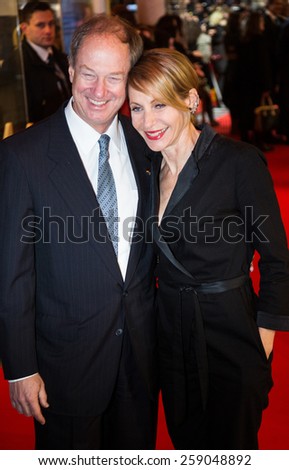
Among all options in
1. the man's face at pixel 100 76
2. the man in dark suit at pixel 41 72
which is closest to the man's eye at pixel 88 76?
the man's face at pixel 100 76

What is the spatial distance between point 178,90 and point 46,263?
67 cm

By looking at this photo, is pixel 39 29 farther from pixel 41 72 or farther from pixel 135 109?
pixel 135 109

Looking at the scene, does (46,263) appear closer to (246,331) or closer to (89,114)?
(89,114)

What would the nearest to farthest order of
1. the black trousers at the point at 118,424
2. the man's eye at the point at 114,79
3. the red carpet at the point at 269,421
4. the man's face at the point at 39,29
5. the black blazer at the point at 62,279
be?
the black blazer at the point at 62,279 < the man's eye at the point at 114,79 < the black trousers at the point at 118,424 < the red carpet at the point at 269,421 < the man's face at the point at 39,29

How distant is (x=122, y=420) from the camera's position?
7.77ft

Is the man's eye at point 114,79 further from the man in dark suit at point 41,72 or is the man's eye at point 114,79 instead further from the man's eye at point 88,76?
the man in dark suit at point 41,72

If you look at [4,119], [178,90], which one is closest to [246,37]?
[4,119]

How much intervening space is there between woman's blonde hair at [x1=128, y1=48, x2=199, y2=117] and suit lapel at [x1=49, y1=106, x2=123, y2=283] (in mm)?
279

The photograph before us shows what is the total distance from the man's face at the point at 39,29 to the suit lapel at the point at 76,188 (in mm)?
3407

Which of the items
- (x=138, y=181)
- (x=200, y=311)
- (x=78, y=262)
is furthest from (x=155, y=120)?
(x=200, y=311)

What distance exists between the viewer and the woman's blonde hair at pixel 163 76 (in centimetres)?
209

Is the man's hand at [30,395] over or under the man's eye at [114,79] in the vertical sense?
under

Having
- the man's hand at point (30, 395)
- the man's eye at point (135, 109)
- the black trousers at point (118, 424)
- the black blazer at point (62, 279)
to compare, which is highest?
the man's eye at point (135, 109)

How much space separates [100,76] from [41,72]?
10.6 feet
